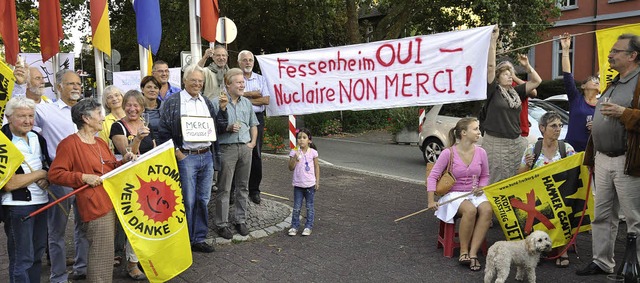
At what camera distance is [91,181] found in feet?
13.0

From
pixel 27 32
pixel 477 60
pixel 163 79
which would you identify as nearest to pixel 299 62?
pixel 163 79

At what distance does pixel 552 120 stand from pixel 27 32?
26.4 meters

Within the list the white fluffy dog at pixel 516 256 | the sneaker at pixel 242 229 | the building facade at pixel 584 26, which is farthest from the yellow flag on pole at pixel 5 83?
the building facade at pixel 584 26

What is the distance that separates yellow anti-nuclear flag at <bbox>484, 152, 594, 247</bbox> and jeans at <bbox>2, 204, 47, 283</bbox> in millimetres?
4039

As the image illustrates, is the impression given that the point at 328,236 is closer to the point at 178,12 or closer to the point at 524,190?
the point at 524,190

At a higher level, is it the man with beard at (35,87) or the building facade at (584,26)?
the building facade at (584,26)

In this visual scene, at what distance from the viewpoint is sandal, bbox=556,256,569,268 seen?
492 centimetres

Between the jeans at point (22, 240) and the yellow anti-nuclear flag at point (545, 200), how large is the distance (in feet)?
13.3

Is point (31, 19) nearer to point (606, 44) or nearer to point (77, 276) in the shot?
point (77, 276)

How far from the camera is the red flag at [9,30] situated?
6.16 meters

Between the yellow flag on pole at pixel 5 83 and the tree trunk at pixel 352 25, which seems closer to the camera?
the yellow flag on pole at pixel 5 83

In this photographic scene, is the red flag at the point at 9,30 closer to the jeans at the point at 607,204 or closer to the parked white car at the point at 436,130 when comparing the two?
the jeans at the point at 607,204

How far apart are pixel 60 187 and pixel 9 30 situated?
2.74m

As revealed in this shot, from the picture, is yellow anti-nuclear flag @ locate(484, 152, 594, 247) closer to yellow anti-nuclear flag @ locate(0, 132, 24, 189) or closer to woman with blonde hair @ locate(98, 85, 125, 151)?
woman with blonde hair @ locate(98, 85, 125, 151)
